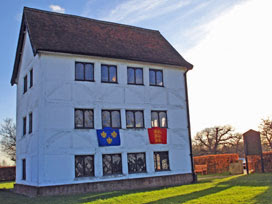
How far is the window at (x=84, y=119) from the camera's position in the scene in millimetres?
19672

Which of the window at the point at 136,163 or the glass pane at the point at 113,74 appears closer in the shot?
the window at the point at 136,163

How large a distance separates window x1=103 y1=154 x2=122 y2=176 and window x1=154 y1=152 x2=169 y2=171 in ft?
8.88

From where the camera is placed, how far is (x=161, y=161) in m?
22.0

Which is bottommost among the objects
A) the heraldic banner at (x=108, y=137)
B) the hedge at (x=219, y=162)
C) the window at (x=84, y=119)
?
the hedge at (x=219, y=162)

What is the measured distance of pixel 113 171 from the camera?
66.0 feet

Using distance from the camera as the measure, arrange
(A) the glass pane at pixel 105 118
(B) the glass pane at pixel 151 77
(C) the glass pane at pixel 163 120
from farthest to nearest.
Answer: (B) the glass pane at pixel 151 77 < (C) the glass pane at pixel 163 120 < (A) the glass pane at pixel 105 118

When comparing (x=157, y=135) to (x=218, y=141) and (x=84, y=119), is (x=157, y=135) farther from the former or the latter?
(x=218, y=141)

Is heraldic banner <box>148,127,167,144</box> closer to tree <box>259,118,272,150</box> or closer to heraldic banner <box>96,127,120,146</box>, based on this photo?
heraldic banner <box>96,127,120,146</box>

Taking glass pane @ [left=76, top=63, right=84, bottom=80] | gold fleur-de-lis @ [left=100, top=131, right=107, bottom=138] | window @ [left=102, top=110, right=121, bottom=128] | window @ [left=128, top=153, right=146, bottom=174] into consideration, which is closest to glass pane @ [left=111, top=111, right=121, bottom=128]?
window @ [left=102, top=110, right=121, bottom=128]

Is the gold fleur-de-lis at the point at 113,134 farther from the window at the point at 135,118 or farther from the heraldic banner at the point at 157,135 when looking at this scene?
the heraldic banner at the point at 157,135

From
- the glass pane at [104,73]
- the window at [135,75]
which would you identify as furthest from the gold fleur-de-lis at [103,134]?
the window at [135,75]

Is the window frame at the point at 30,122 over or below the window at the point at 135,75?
below

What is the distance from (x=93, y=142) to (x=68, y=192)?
10.6 feet

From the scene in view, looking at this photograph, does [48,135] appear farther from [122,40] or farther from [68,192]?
[122,40]
